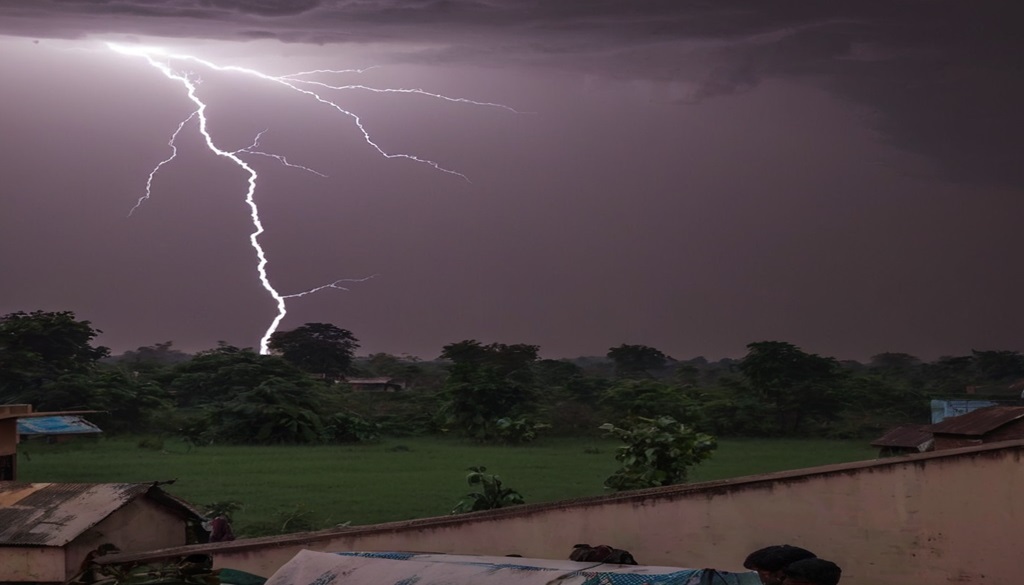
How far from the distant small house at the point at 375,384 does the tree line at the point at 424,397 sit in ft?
11.8

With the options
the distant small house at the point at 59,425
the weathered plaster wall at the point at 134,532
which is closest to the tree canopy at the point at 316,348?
the distant small house at the point at 59,425

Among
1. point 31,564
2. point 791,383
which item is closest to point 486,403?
point 791,383

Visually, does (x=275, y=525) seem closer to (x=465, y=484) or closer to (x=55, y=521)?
(x=465, y=484)

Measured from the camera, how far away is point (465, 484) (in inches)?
793

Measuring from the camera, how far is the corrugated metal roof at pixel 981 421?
8.58 m

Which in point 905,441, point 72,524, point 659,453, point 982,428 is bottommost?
point 905,441

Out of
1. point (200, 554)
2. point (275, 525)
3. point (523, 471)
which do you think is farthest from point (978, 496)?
point (523, 471)

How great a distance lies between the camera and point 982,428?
8.62 meters

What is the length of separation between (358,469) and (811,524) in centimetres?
1731

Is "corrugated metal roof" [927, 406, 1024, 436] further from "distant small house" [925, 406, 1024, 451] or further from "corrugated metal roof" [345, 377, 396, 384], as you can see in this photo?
"corrugated metal roof" [345, 377, 396, 384]

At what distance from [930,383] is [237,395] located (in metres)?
29.1

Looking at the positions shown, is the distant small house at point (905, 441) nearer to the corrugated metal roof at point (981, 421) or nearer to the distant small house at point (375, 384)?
the corrugated metal roof at point (981, 421)

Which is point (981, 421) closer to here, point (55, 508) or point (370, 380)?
point (55, 508)

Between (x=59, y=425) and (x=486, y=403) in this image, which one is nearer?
(x=59, y=425)
